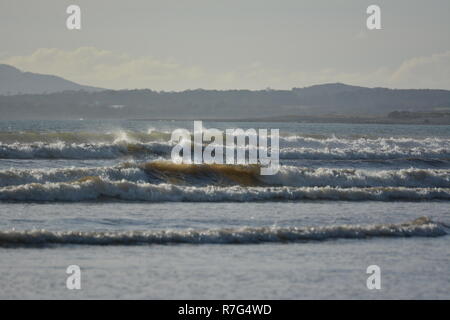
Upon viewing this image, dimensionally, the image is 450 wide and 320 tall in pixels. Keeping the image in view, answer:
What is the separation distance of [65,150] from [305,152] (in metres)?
12.5

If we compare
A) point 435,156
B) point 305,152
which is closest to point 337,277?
point 305,152

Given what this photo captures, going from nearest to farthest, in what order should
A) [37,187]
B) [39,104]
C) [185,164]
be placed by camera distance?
[37,187]
[185,164]
[39,104]

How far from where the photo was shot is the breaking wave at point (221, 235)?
15.4 meters

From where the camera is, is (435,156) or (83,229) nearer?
(83,229)

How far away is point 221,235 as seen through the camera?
16.1 metres

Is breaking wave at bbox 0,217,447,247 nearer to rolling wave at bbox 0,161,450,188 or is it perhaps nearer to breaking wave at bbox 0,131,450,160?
rolling wave at bbox 0,161,450,188

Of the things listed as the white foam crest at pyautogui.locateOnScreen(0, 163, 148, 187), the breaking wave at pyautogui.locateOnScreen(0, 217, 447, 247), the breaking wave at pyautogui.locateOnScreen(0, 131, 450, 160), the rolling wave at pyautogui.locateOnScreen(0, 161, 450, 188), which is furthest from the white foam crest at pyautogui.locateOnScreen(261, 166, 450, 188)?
the breaking wave at pyautogui.locateOnScreen(0, 131, 450, 160)

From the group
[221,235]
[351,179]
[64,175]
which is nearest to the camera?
[221,235]

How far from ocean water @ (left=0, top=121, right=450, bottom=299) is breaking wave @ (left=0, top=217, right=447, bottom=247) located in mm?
21

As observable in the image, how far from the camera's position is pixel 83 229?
54.5 feet

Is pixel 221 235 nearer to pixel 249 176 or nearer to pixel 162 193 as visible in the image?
pixel 162 193

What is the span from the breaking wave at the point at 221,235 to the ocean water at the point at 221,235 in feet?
0.07

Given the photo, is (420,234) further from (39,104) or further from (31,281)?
(39,104)

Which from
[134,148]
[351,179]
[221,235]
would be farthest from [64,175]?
[134,148]
